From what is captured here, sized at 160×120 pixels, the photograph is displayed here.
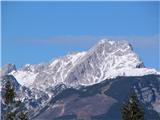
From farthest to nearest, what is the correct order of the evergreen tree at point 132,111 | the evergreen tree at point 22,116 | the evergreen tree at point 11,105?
the evergreen tree at point 132,111 < the evergreen tree at point 22,116 < the evergreen tree at point 11,105

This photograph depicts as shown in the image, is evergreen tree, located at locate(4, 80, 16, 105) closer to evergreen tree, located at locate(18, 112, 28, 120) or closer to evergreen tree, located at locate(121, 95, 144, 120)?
evergreen tree, located at locate(18, 112, 28, 120)

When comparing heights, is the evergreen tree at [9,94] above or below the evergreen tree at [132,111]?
above

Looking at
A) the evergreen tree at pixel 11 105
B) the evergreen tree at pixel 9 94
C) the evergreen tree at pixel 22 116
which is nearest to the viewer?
the evergreen tree at pixel 11 105

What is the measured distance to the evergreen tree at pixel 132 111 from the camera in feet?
260

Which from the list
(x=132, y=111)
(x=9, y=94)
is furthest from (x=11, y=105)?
(x=132, y=111)

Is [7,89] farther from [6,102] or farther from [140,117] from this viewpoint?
[140,117]

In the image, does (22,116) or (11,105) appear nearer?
(11,105)

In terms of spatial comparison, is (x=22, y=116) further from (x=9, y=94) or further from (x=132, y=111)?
(x=132, y=111)

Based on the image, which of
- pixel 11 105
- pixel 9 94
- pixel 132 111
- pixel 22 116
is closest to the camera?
pixel 11 105

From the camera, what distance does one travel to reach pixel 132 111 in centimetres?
8006

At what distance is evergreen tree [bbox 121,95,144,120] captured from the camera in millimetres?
79125

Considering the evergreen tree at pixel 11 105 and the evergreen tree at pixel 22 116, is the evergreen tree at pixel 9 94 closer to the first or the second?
the evergreen tree at pixel 11 105

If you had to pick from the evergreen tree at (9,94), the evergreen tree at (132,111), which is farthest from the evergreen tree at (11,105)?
the evergreen tree at (132,111)

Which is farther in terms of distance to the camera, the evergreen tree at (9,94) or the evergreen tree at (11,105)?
the evergreen tree at (9,94)
